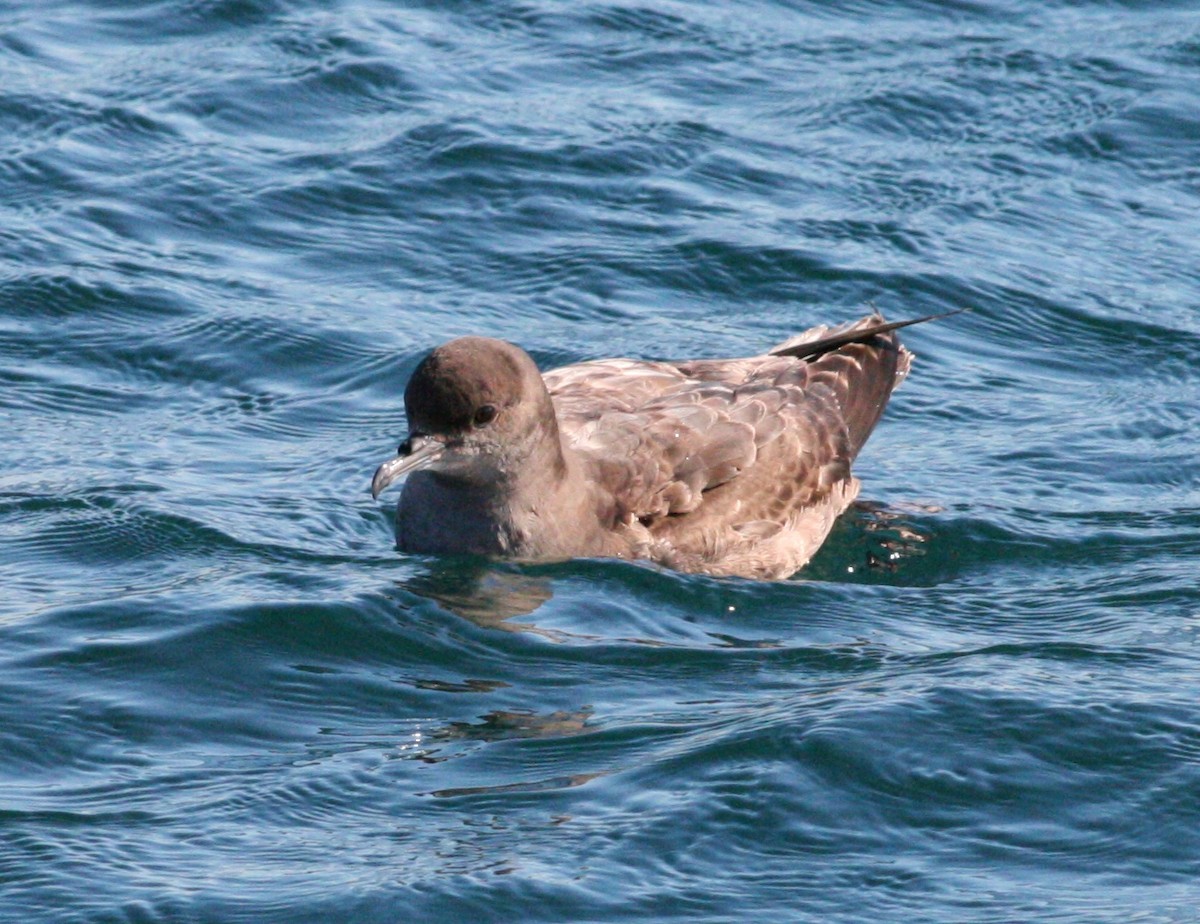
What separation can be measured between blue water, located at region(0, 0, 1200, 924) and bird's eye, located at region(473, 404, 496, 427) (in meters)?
0.63

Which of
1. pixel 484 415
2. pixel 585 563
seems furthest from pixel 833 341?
pixel 484 415

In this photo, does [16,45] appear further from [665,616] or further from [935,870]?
[935,870]

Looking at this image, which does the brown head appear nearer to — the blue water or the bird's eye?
the bird's eye

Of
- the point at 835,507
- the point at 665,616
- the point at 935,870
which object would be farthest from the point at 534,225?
the point at 935,870

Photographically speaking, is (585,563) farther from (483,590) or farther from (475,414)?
(475,414)

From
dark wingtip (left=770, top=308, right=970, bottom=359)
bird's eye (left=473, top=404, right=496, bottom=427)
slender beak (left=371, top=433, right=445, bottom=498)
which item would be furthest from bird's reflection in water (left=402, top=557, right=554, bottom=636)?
dark wingtip (left=770, top=308, right=970, bottom=359)

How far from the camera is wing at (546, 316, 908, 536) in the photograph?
8.90m

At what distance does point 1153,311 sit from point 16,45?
24.6 feet

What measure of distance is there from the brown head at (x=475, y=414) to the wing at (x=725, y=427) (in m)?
0.48

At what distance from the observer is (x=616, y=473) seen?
8.82 meters

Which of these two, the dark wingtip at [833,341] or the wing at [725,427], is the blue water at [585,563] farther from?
the dark wingtip at [833,341]

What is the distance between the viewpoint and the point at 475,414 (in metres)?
8.30

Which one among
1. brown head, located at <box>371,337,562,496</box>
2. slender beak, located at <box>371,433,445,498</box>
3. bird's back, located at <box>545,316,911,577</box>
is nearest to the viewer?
slender beak, located at <box>371,433,445,498</box>

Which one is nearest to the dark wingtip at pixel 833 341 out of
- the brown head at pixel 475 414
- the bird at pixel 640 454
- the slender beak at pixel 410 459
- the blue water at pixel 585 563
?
the bird at pixel 640 454
